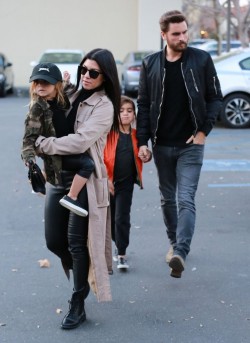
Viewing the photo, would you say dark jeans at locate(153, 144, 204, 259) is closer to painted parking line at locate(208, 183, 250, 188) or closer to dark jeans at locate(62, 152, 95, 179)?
dark jeans at locate(62, 152, 95, 179)

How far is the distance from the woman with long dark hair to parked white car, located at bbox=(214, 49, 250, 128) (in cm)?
1039

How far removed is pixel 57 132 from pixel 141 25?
85.8 ft

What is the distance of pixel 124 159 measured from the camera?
18.9ft

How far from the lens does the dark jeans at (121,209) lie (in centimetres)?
580

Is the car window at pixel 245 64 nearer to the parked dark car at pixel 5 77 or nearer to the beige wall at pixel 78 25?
the parked dark car at pixel 5 77

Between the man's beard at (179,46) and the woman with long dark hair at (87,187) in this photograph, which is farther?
the man's beard at (179,46)

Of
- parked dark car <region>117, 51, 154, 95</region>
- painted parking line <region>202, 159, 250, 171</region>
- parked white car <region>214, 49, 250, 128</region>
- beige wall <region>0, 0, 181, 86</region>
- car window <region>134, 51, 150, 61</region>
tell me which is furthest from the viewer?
beige wall <region>0, 0, 181, 86</region>

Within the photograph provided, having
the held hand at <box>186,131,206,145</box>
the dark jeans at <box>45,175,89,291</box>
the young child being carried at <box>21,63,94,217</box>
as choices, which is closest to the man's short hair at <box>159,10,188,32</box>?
the held hand at <box>186,131,206,145</box>

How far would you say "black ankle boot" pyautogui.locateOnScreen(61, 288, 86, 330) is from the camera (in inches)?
183

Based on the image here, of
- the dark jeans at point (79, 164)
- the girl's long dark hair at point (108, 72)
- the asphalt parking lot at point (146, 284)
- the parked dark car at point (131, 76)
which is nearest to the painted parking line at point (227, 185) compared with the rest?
the asphalt parking lot at point (146, 284)

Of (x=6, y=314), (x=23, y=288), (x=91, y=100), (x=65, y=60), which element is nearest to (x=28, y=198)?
(x=23, y=288)

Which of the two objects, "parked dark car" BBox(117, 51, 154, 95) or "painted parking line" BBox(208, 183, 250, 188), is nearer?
"painted parking line" BBox(208, 183, 250, 188)

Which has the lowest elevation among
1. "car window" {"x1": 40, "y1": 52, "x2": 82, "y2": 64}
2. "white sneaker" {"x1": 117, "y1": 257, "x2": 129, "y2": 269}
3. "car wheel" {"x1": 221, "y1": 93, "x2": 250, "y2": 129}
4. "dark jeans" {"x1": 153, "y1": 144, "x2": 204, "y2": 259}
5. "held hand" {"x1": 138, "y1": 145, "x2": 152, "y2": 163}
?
"car window" {"x1": 40, "y1": 52, "x2": 82, "y2": 64}

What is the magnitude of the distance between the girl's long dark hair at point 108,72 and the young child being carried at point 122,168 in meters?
1.01
